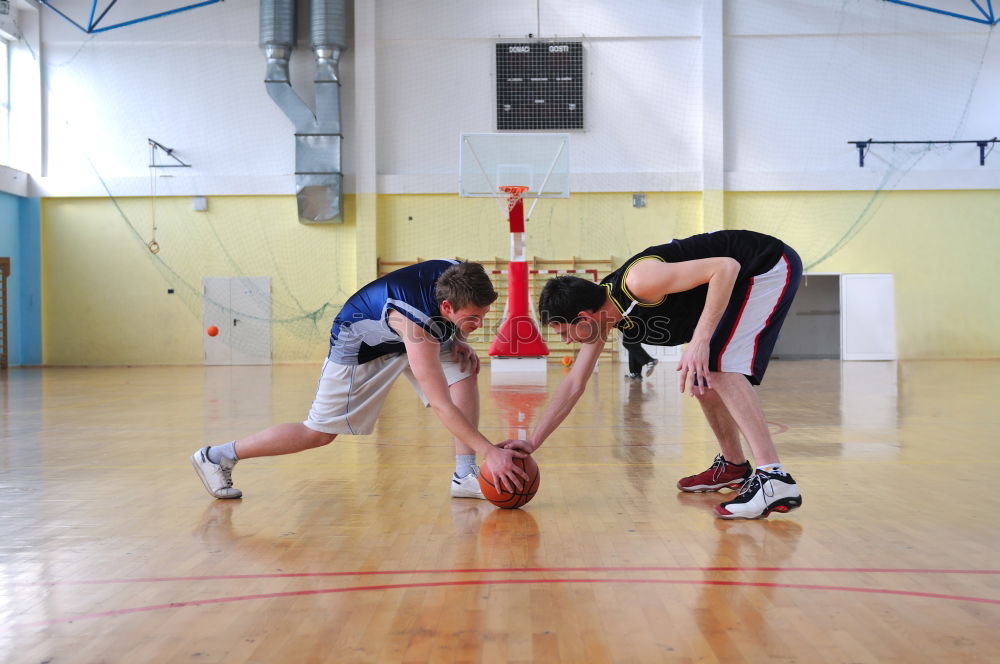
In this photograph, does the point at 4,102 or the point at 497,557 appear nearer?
the point at 497,557

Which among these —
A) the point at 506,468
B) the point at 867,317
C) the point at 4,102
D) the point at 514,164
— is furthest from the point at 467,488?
the point at 4,102

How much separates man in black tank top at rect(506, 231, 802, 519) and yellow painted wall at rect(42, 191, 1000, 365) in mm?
13257

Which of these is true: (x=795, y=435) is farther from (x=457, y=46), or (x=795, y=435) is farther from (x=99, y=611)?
(x=457, y=46)

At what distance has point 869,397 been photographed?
8.71m

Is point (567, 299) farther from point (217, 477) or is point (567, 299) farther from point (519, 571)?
point (217, 477)

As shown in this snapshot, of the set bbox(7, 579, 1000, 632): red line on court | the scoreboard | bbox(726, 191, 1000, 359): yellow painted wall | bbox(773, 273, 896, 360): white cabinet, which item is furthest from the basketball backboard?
bbox(7, 579, 1000, 632): red line on court

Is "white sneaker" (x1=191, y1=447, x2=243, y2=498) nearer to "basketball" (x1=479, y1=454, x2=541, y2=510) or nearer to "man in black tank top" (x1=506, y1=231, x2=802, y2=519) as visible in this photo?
"basketball" (x1=479, y1=454, x2=541, y2=510)

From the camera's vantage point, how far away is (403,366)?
3758 millimetres

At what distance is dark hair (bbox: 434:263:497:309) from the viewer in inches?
123

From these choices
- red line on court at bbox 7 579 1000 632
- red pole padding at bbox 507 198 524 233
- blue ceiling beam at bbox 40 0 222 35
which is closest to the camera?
red line on court at bbox 7 579 1000 632

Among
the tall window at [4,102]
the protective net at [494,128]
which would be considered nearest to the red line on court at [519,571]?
the protective net at [494,128]

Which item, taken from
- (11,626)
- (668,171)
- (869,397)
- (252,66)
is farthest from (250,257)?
(11,626)

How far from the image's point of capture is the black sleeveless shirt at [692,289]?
3.42 metres

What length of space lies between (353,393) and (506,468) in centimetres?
73
